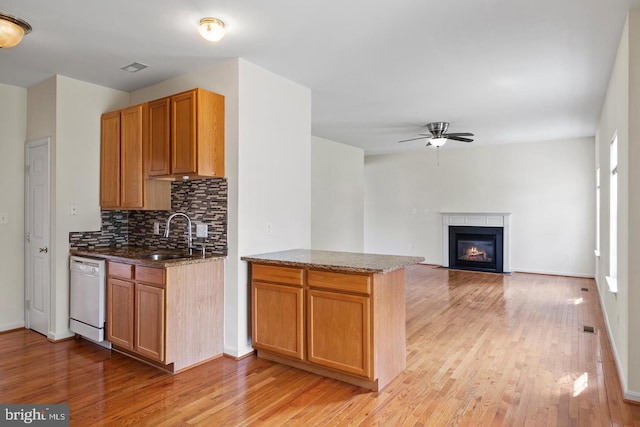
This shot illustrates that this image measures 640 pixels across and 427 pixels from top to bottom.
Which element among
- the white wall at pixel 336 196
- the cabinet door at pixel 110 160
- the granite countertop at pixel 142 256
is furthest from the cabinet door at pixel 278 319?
the white wall at pixel 336 196

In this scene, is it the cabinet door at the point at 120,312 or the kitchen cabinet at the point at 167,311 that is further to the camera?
the cabinet door at the point at 120,312

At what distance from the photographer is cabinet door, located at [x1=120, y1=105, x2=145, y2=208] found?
12.2 ft

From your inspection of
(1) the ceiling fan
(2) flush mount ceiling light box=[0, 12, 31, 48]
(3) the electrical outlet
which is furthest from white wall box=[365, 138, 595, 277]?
(2) flush mount ceiling light box=[0, 12, 31, 48]

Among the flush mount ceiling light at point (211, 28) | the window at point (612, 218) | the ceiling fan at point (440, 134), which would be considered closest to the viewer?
the flush mount ceiling light at point (211, 28)

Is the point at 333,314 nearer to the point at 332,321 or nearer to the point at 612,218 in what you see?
the point at 332,321

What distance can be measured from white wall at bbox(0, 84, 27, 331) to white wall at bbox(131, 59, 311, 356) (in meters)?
1.40

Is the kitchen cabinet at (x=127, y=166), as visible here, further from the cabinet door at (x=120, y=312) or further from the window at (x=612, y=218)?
the window at (x=612, y=218)

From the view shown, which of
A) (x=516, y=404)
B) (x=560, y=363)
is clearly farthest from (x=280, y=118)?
(x=560, y=363)

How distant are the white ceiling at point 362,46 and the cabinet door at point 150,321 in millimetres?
1950

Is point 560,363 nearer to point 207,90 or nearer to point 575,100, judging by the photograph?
point 575,100

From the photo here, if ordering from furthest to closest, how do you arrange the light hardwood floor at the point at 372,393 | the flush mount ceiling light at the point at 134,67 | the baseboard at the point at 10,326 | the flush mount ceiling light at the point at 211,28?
the baseboard at the point at 10,326 < the flush mount ceiling light at the point at 134,67 < the flush mount ceiling light at the point at 211,28 < the light hardwood floor at the point at 372,393

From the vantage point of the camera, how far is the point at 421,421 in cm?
238

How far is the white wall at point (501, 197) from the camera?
7.23 m

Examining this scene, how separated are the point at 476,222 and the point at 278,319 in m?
6.13
